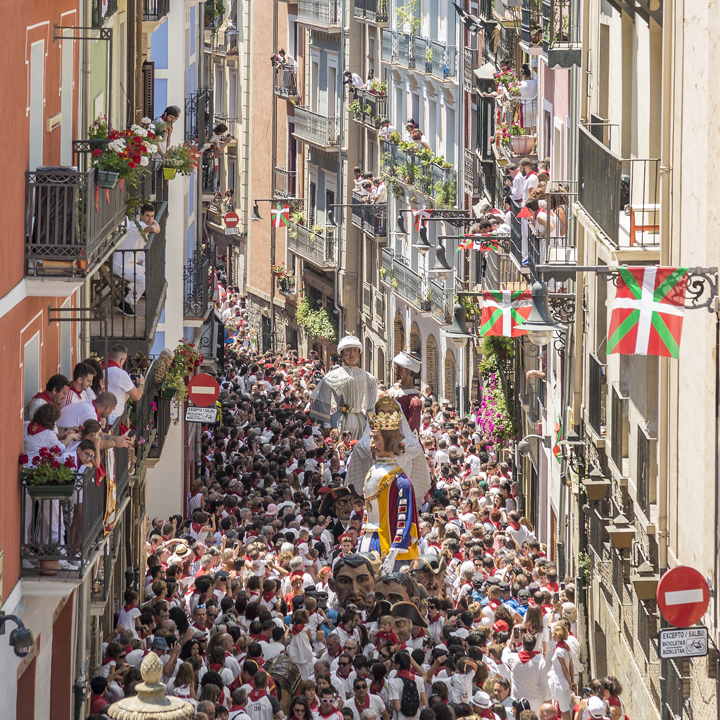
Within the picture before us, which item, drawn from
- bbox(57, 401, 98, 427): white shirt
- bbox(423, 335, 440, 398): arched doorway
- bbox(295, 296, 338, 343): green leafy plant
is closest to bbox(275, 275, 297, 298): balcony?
bbox(295, 296, 338, 343): green leafy plant

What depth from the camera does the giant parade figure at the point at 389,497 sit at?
21984 mm

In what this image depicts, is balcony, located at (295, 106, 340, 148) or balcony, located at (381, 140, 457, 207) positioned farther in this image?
balcony, located at (295, 106, 340, 148)

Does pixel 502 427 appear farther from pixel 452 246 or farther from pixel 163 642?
pixel 163 642

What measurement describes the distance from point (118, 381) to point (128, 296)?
2879 mm

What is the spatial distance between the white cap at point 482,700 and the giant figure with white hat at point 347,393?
22.5 ft

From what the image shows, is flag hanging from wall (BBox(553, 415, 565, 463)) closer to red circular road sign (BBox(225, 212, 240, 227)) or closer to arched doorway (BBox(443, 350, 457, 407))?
arched doorway (BBox(443, 350, 457, 407))

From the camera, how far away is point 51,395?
16.9 metres

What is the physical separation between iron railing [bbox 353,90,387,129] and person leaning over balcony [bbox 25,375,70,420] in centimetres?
3980

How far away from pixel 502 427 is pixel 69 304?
1894cm

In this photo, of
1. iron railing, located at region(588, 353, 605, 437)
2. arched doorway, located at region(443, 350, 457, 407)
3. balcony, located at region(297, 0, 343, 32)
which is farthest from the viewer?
balcony, located at region(297, 0, 343, 32)

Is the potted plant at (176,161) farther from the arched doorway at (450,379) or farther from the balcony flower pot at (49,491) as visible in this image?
the arched doorway at (450,379)

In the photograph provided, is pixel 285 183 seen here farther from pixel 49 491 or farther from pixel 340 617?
pixel 49 491

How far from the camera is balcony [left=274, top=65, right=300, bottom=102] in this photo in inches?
2530

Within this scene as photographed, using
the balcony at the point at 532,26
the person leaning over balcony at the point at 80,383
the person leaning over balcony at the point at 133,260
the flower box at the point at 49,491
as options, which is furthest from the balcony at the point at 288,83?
the flower box at the point at 49,491
